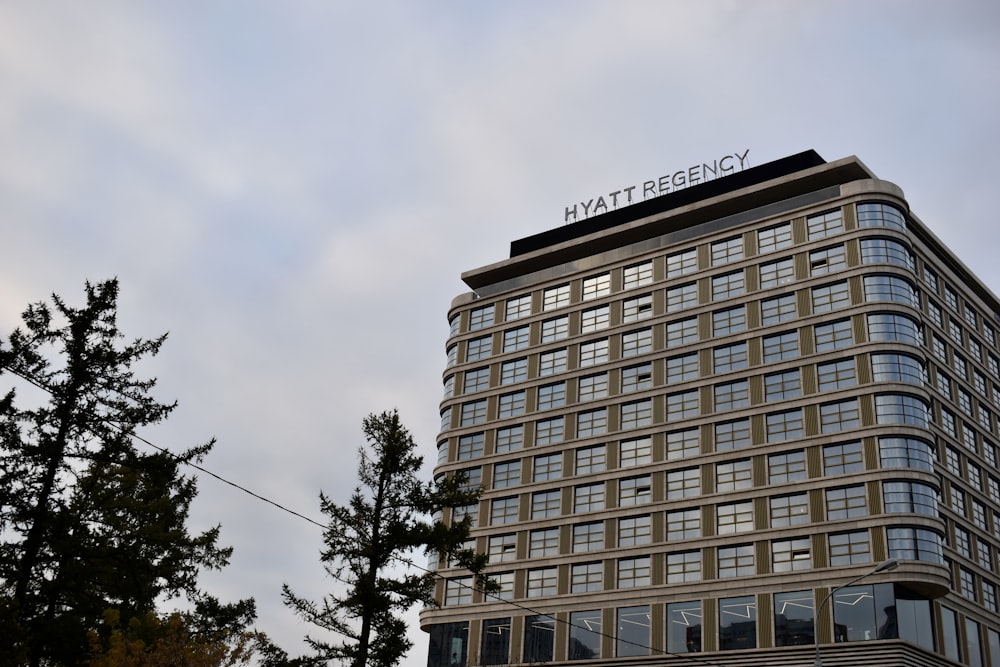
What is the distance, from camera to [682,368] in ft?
244

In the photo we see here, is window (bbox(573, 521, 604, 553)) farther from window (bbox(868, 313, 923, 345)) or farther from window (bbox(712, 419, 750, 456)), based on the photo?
window (bbox(868, 313, 923, 345))

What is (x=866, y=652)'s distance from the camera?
5866 cm

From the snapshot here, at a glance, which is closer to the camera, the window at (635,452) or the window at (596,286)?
the window at (635,452)

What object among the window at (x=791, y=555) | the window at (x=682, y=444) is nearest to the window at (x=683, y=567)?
the window at (x=791, y=555)

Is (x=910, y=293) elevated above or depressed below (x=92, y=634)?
above

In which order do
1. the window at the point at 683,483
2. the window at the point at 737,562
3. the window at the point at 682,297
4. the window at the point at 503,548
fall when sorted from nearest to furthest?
the window at the point at 737,562 → the window at the point at 683,483 → the window at the point at 682,297 → the window at the point at 503,548

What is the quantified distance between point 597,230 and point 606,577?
30341 mm

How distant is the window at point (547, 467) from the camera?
77.7 m

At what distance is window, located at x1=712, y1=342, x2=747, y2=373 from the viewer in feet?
235

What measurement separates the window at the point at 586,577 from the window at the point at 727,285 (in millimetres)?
20984

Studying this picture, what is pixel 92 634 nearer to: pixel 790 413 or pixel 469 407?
pixel 790 413

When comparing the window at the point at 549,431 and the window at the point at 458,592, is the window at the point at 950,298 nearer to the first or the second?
the window at the point at 549,431

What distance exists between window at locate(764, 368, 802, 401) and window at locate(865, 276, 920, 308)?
22.7 ft

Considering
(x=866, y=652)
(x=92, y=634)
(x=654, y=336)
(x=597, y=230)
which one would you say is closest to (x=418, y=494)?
(x=92, y=634)
